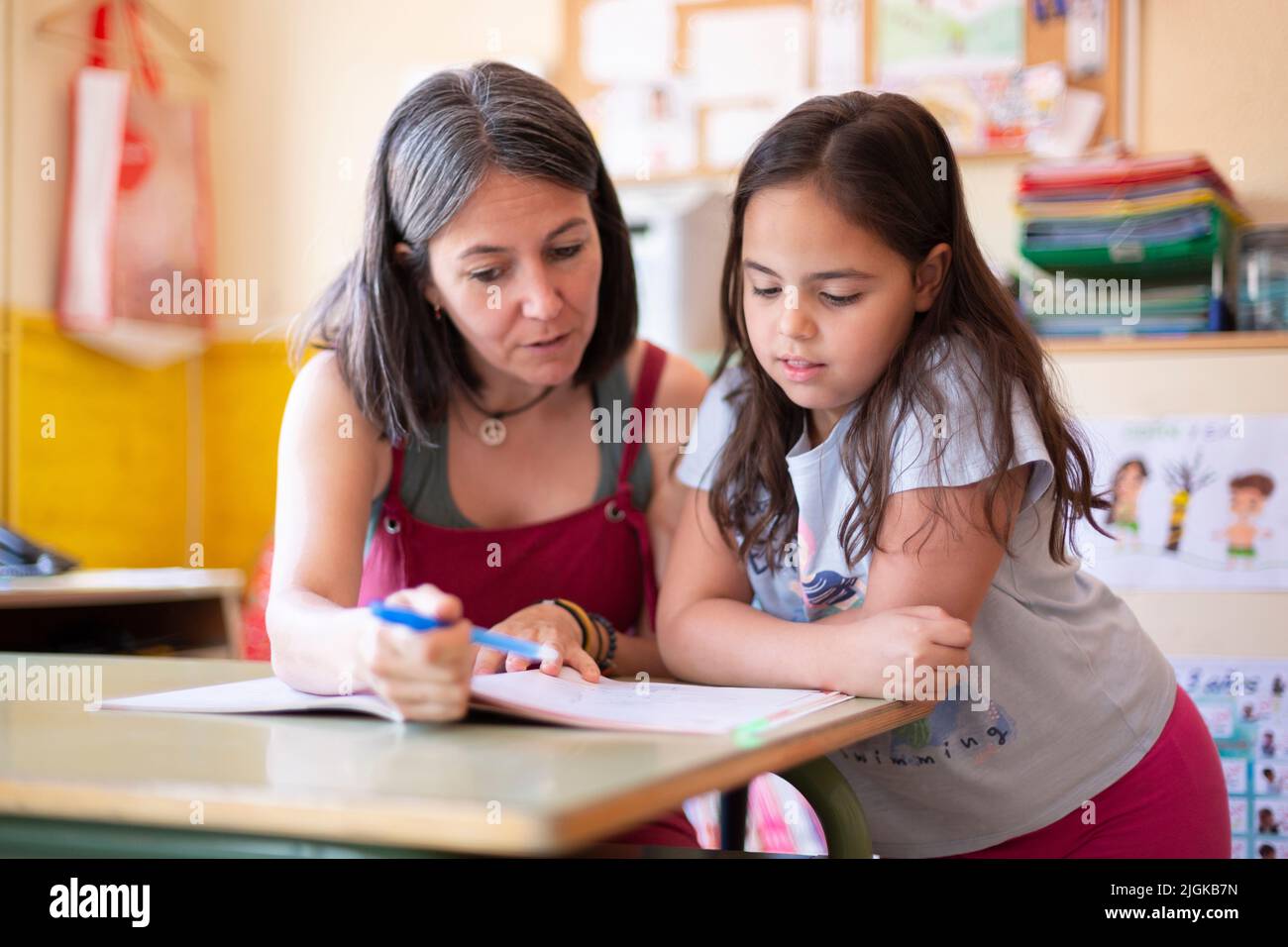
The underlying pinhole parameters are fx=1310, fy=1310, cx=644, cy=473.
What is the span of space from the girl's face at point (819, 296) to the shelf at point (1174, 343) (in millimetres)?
1107

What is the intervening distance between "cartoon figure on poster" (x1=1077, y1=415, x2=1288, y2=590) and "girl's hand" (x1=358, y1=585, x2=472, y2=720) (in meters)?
1.57

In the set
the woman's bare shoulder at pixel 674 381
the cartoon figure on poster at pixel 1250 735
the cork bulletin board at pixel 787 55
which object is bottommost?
the cartoon figure on poster at pixel 1250 735

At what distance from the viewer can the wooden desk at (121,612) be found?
204 centimetres

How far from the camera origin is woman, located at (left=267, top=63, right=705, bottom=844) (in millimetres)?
1219

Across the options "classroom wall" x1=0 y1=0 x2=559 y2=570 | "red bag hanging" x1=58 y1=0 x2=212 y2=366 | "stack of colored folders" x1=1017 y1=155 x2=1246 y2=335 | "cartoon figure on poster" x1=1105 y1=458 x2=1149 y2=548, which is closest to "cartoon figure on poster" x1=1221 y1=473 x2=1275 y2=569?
"cartoon figure on poster" x1=1105 y1=458 x2=1149 y2=548

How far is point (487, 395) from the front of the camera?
4.67ft

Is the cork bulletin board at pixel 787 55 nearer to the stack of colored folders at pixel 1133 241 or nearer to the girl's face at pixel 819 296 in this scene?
the stack of colored folders at pixel 1133 241

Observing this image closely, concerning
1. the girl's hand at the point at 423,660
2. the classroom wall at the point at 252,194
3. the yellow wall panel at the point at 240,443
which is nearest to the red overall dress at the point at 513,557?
the girl's hand at the point at 423,660

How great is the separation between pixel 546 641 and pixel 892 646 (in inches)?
11.0

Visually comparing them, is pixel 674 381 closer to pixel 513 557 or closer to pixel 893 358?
pixel 513 557

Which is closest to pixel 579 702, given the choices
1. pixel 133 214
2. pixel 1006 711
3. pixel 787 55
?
pixel 1006 711

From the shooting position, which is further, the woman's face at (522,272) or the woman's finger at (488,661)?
the woman's face at (522,272)
